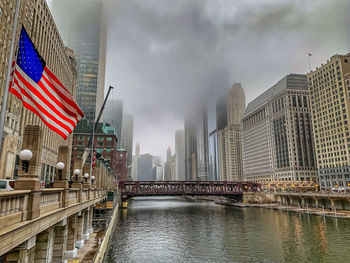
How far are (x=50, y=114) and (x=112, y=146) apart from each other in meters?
138

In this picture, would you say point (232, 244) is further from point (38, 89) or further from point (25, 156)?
point (38, 89)

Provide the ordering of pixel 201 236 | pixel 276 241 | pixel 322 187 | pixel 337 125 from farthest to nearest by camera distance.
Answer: pixel 322 187, pixel 337 125, pixel 201 236, pixel 276 241

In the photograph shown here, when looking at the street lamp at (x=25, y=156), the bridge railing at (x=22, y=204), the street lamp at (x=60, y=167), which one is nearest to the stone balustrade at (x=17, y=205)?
the bridge railing at (x=22, y=204)

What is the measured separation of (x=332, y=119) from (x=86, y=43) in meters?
163

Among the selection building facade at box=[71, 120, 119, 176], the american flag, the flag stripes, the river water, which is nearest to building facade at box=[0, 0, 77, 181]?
the river water

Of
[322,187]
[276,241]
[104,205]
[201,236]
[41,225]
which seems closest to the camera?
[41,225]

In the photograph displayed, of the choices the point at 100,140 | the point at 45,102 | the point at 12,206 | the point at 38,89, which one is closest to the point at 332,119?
the point at 100,140

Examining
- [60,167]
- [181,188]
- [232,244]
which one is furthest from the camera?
[181,188]

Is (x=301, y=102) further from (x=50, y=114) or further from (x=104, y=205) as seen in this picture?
(x=50, y=114)

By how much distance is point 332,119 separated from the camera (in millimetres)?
144750

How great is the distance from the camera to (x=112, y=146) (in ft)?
488

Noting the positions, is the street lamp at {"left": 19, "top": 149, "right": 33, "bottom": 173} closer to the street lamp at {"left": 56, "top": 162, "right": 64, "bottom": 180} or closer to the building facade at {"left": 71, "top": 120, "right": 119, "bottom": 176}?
the street lamp at {"left": 56, "top": 162, "right": 64, "bottom": 180}

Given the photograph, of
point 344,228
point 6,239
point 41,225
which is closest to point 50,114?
point 41,225

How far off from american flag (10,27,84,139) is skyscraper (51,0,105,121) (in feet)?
491
